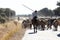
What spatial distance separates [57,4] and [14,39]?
8434 cm

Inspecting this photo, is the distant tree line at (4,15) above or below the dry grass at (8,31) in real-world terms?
above

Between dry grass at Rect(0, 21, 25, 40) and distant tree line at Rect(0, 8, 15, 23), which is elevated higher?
distant tree line at Rect(0, 8, 15, 23)

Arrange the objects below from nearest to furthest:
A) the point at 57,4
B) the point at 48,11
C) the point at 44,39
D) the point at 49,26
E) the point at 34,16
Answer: the point at 44,39, the point at 34,16, the point at 49,26, the point at 57,4, the point at 48,11

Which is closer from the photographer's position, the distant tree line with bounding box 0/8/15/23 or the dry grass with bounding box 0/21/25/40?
the dry grass with bounding box 0/21/25/40

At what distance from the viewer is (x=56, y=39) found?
1895 centimetres

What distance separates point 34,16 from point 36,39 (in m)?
7.50

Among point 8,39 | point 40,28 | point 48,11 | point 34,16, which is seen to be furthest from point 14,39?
point 48,11

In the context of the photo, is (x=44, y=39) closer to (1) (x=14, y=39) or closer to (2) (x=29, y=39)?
(2) (x=29, y=39)

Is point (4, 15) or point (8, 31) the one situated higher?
point (4, 15)

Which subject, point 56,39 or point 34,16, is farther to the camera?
point 34,16

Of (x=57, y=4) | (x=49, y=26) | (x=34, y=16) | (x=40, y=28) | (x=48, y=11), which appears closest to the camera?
(x=34, y=16)

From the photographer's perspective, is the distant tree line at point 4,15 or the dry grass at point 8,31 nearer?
the dry grass at point 8,31

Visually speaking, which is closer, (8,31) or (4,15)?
(8,31)

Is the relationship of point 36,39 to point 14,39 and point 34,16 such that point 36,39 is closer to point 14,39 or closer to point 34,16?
point 14,39
